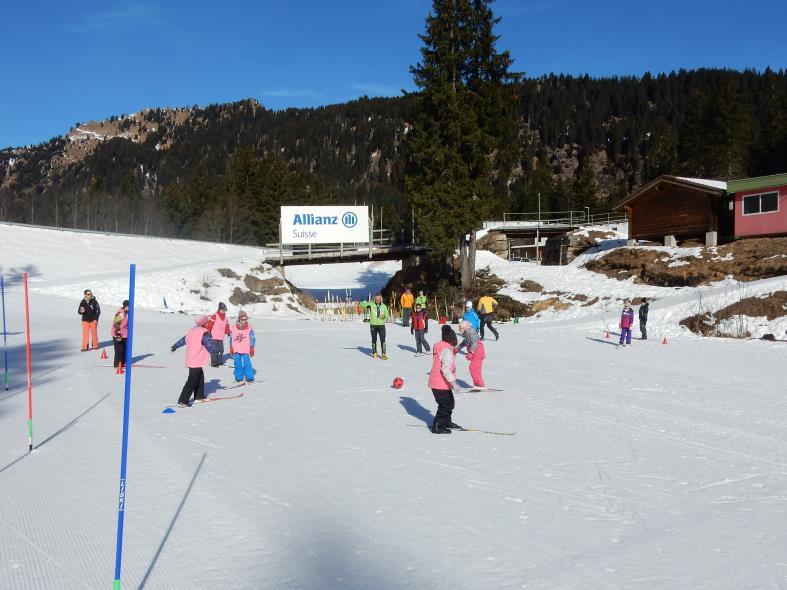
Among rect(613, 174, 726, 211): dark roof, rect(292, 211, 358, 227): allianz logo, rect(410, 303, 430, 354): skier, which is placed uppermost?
rect(613, 174, 726, 211): dark roof

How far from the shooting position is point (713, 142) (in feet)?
210

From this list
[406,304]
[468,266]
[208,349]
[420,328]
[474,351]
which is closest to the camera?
[208,349]

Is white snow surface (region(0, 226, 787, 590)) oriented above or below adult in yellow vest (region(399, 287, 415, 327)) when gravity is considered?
below

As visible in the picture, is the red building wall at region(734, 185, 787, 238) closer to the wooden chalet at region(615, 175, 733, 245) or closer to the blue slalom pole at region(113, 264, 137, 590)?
the wooden chalet at region(615, 175, 733, 245)

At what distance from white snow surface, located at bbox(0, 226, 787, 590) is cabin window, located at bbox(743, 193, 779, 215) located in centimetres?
1942

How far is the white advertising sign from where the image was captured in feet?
144

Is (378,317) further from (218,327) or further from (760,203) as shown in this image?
(760,203)

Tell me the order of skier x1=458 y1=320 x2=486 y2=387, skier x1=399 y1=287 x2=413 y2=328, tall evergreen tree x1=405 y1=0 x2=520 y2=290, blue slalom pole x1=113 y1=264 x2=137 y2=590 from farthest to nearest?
1. tall evergreen tree x1=405 y1=0 x2=520 y2=290
2. skier x1=399 y1=287 x2=413 y2=328
3. skier x1=458 y1=320 x2=486 y2=387
4. blue slalom pole x1=113 y1=264 x2=137 y2=590

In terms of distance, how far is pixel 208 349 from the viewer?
36.1 ft

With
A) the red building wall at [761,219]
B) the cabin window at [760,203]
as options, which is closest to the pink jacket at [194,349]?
the red building wall at [761,219]

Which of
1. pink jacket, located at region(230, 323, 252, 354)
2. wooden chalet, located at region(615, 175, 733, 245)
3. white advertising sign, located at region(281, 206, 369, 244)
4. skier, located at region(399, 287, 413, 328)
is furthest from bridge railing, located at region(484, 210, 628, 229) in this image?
pink jacket, located at region(230, 323, 252, 354)

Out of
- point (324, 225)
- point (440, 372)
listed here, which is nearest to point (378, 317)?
point (440, 372)

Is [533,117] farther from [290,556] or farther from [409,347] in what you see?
[290,556]

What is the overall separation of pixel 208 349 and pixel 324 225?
33.8m
